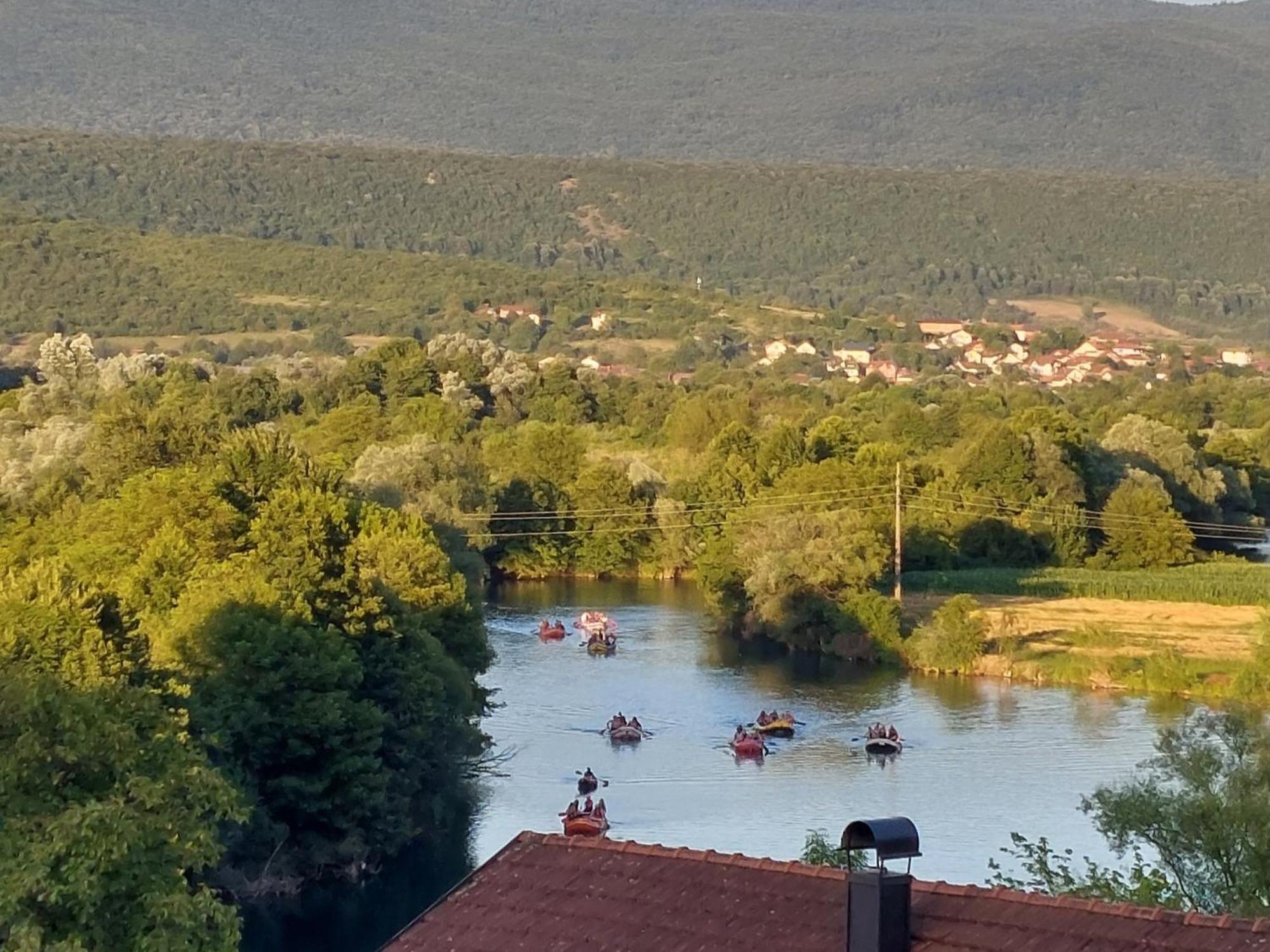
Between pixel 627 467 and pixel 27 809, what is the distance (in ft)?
176

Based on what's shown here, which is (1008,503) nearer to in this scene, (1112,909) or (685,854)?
(685,854)

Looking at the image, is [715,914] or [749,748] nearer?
[715,914]

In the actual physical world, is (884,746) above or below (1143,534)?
above

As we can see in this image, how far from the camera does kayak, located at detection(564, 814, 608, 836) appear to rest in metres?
30.7

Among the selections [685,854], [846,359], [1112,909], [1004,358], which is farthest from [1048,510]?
[1004,358]

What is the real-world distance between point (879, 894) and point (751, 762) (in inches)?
1097

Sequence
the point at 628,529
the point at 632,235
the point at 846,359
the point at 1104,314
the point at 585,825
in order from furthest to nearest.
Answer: the point at 632,235 < the point at 1104,314 < the point at 846,359 < the point at 628,529 < the point at 585,825

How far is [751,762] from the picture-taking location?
37500 mm

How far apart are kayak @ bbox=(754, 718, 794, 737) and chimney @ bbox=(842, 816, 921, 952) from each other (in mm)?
29598

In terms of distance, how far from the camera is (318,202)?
611 ft

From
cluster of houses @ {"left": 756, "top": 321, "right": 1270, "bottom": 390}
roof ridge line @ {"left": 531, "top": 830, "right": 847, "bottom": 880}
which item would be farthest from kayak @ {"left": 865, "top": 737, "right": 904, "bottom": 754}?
cluster of houses @ {"left": 756, "top": 321, "right": 1270, "bottom": 390}

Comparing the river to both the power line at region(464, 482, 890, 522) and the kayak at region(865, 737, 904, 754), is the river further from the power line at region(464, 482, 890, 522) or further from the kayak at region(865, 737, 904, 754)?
the power line at region(464, 482, 890, 522)

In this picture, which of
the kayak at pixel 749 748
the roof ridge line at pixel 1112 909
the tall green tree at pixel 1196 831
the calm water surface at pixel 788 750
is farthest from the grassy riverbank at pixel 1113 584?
the roof ridge line at pixel 1112 909

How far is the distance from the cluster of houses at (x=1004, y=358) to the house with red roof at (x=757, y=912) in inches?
4524
